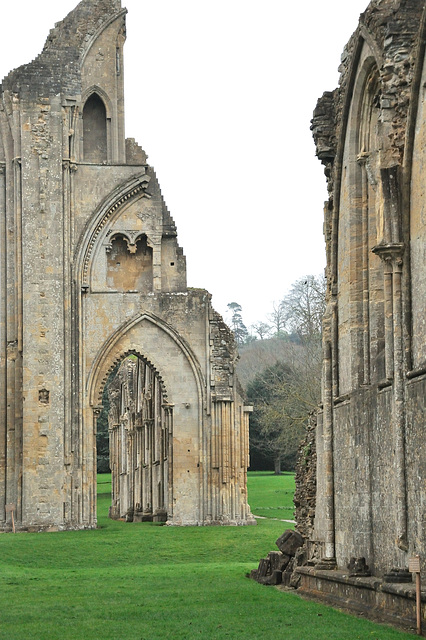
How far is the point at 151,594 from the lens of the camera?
1739 centimetres

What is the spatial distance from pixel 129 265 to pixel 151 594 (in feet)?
66.4

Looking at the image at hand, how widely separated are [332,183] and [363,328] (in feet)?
8.86

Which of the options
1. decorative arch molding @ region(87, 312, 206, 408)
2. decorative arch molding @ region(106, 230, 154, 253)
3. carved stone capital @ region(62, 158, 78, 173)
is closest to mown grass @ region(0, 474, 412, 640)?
decorative arch molding @ region(87, 312, 206, 408)

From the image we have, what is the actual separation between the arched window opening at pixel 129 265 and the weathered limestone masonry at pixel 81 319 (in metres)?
0.04

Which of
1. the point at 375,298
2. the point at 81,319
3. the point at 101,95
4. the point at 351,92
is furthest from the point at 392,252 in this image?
the point at 101,95

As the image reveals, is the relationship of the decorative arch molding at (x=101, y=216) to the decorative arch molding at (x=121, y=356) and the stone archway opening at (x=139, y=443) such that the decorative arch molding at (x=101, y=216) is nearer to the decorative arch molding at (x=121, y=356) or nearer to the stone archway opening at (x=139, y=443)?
the decorative arch molding at (x=121, y=356)

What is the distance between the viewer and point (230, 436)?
36188mm

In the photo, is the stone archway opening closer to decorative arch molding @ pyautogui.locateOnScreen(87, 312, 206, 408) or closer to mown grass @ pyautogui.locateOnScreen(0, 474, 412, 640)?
decorative arch molding @ pyautogui.locateOnScreen(87, 312, 206, 408)

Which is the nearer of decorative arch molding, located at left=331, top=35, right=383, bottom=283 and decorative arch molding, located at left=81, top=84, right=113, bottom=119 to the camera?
decorative arch molding, located at left=331, top=35, right=383, bottom=283

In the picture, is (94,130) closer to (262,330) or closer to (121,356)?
(121,356)

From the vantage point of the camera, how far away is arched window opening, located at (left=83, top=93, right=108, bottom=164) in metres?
38.3

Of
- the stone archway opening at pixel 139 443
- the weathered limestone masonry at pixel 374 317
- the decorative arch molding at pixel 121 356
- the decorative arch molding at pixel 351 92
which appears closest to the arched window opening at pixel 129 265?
the decorative arch molding at pixel 121 356

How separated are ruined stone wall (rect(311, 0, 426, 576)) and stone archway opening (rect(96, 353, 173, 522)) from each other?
18.5m

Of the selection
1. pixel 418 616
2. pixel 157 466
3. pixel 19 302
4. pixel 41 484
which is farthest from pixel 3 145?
pixel 418 616
